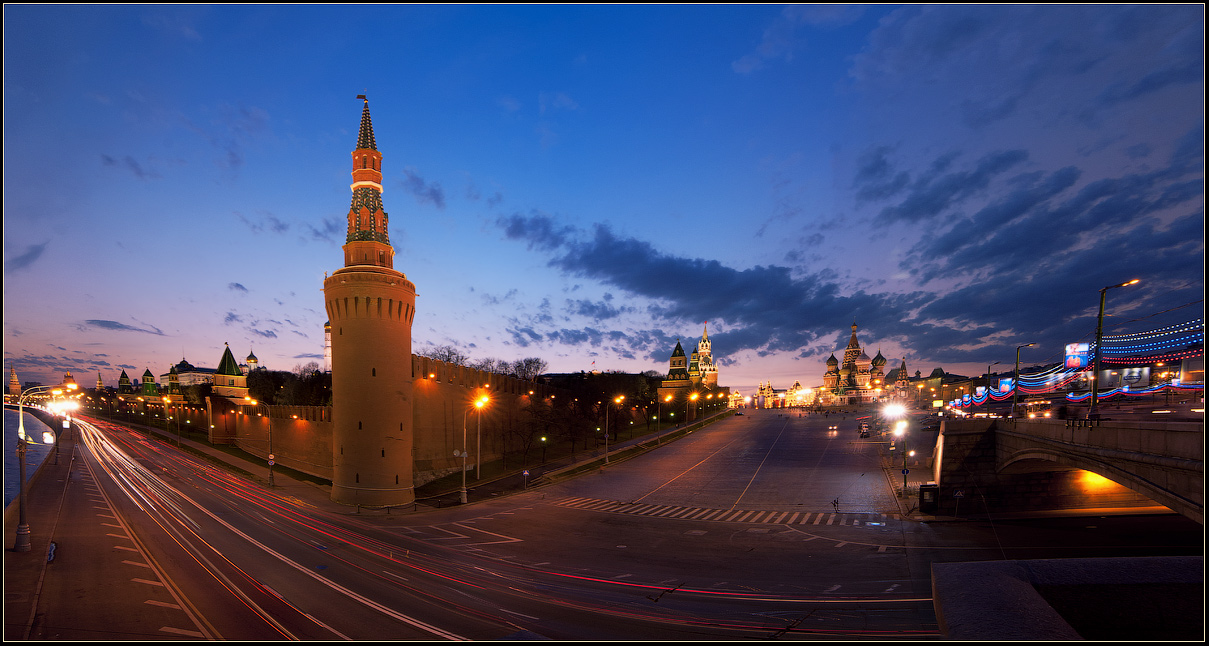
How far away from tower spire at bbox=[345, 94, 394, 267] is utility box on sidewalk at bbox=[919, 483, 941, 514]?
44.5 m

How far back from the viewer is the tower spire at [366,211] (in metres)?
40.4

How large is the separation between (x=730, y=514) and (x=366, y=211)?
37.5m

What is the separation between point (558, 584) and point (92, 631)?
15592mm

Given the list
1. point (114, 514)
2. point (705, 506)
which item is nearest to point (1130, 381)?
point (705, 506)

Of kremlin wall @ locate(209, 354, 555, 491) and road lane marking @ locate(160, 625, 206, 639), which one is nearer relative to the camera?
road lane marking @ locate(160, 625, 206, 639)

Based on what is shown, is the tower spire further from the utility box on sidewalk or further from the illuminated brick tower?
the utility box on sidewalk

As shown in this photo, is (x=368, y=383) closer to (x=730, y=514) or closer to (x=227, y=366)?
(x=730, y=514)

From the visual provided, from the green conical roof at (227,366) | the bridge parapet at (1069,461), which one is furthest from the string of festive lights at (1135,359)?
the green conical roof at (227,366)

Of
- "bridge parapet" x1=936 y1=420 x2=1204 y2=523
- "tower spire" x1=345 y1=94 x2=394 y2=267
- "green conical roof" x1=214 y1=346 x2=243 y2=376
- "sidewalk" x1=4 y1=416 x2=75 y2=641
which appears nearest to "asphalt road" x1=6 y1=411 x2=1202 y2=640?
"sidewalk" x1=4 y1=416 x2=75 y2=641

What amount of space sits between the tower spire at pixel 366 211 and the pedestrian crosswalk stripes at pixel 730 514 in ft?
83.9

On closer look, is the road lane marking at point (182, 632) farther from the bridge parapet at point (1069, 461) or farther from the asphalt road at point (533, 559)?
the bridge parapet at point (1069, 461)

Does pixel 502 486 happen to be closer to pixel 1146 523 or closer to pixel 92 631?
pixel 92 631

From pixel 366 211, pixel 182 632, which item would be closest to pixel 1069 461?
pixel 182 632

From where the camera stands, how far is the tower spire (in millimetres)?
40438
